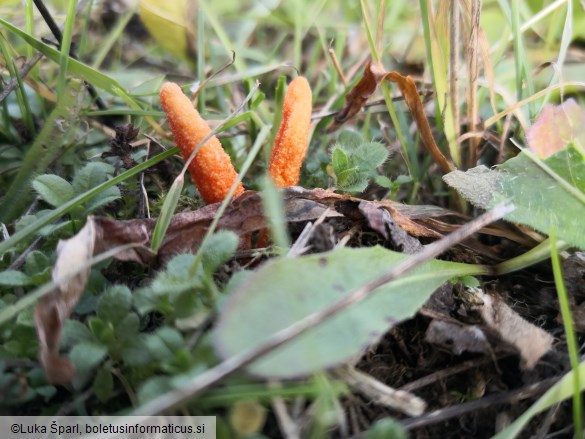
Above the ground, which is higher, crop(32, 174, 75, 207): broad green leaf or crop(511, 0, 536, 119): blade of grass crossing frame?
crop(511, 0, 536, 119): blade of grass crossing frame

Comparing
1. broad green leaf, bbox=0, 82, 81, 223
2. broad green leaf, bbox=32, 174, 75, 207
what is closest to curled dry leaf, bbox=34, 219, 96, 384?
broad green leaf, bbox=32, 174, 75, 207

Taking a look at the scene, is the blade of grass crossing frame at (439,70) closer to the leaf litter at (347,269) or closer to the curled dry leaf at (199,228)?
the leaf litter at (347,269)

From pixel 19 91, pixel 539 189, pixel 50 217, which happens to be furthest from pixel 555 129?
pixel 19 91

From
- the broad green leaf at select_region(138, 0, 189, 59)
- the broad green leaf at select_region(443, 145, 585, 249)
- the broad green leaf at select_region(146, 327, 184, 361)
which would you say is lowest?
the broad green leaf at select_region(146, 327, 184, 361)

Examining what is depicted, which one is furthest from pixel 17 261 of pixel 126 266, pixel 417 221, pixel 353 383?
pixel 417 221

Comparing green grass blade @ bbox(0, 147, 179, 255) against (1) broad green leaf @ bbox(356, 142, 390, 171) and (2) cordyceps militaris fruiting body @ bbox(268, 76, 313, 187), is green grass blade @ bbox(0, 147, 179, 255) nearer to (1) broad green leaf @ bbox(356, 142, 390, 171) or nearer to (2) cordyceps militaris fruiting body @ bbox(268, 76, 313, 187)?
(2) cordyceps militaris fruiting body @ bbox(268, 76, 313, 187)

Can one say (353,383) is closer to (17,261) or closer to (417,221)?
(417,221)
